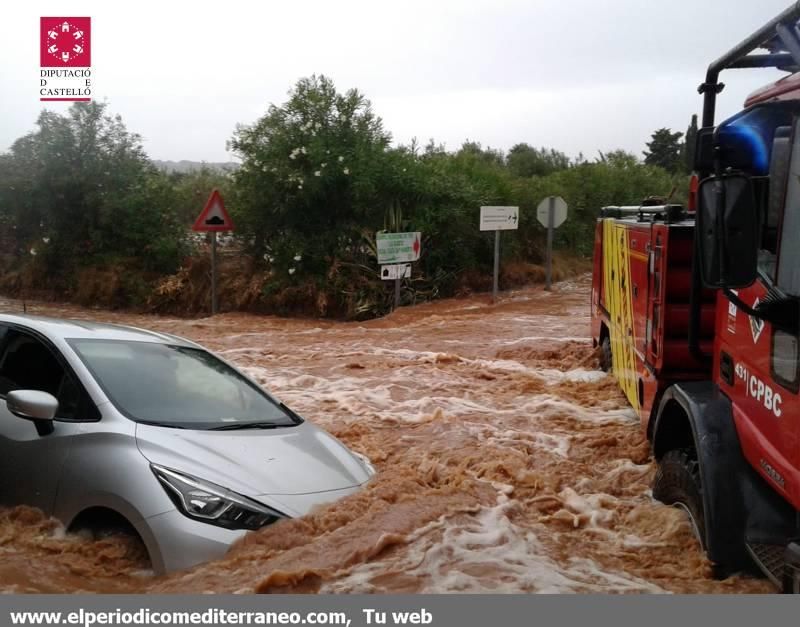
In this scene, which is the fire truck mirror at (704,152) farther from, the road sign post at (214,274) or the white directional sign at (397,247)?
the road sign post at (214,274)

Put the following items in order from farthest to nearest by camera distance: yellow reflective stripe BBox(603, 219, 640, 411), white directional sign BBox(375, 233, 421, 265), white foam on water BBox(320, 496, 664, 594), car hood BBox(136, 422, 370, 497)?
white directional sign BBox(375, 233, 421, 265), yellow reflective stripe BBox(603, 219, 640, 411), car hood BBox(136, 422, 370, 497), white foam on water BBox(320, 496, 664, 594)

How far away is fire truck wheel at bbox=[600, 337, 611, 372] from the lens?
889 cm

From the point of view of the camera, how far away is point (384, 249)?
15.0 metres

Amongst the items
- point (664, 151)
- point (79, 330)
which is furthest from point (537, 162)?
point (79, 330)

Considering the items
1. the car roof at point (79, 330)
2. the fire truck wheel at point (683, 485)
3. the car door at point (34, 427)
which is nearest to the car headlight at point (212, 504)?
the car door at point (34, 427)

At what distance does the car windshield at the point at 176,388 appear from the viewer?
477cm

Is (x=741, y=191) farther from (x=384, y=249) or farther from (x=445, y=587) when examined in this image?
(x=384, y=249)

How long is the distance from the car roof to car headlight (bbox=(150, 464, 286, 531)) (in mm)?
1419

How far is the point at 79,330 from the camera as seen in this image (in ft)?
17.5

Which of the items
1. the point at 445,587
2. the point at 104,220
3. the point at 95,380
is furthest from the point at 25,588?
the point at 104,220

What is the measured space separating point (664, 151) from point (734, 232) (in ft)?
76.6

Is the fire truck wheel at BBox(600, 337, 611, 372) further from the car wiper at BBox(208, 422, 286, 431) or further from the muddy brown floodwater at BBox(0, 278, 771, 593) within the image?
the car wiper at BBox(208, 422, 286, 431)

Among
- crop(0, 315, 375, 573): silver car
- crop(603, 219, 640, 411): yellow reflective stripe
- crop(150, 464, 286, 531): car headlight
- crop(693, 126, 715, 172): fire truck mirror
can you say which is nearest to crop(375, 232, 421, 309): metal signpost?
crop(603, 219, 640, 411): yellow reflective stripe

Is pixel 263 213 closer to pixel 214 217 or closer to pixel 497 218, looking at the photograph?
pixel 214 217
